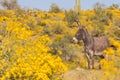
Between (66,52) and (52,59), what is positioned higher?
(52,59)

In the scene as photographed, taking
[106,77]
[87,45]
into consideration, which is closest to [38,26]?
[87,45]

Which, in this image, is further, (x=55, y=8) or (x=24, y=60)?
(x=55, y=8)

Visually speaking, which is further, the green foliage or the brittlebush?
the green foliage

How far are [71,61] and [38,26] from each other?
33.2ft

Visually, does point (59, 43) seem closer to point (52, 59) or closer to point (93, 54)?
point (93, 54)

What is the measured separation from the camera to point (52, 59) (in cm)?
1004

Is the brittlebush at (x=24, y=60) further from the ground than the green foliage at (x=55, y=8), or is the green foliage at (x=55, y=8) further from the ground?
the brittlebush at (x=24, y=60)

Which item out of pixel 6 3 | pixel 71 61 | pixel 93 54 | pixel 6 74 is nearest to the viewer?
pixel 6 74

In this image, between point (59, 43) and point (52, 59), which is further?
point (59, 43)

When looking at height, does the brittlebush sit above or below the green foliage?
above

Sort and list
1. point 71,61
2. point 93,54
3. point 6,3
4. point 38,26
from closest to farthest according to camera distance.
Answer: point 93,54
point 71,61
point 38,26
point 6,3

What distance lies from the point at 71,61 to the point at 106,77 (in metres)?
7.98

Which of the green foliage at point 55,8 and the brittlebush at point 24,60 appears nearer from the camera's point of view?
the brittlebush at point 24,60

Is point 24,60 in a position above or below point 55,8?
above
